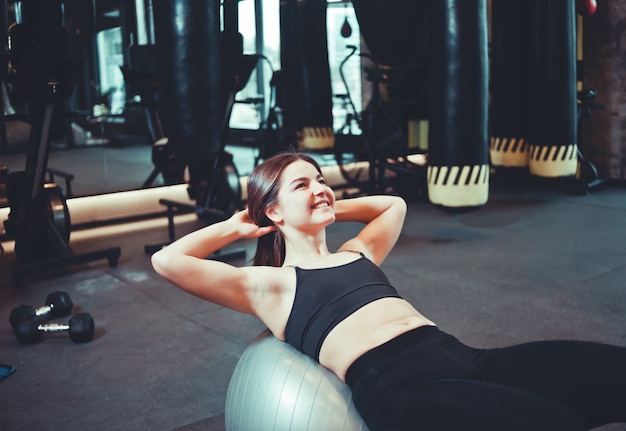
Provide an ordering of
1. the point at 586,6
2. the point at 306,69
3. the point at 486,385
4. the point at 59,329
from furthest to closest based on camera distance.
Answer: the point at 306,69
the point at 586,6
the point at 59,329
the point at 486,385

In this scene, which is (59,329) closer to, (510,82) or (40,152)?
(40,152)

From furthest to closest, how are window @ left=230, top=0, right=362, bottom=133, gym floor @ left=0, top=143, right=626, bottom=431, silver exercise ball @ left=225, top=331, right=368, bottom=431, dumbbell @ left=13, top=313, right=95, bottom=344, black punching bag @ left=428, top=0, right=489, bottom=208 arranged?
window @ left=230, top=0, right=362, bottom=133, black punching bag @ left=428, top=0, right=489, bottom=208, dumbbell @ left=13, top=313, right=95, bottom=344, gym floor @ left=0, top=143, right=626, bottom=431, silver exercise ball @ left=225, top=331, right=368, bottom=431

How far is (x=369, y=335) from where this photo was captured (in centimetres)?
149

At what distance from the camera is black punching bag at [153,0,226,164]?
340 centimetres

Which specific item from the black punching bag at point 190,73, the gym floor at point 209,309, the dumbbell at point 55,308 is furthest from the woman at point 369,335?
the black punching bag at point 190,73

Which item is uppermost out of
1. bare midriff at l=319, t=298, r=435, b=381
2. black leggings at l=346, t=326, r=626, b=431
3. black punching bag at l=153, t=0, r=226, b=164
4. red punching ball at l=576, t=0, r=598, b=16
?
red punching ball at l=576, t=0, r=598, b=16

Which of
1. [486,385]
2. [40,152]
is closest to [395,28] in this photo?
[40,152]

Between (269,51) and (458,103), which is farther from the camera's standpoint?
(269,51)

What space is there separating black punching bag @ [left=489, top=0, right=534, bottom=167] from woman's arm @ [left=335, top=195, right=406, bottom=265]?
4397 millimetres

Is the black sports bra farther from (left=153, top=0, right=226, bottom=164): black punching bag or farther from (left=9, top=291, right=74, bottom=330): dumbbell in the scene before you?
(left=153, top=0, right=226, bottom=164): black punching bag

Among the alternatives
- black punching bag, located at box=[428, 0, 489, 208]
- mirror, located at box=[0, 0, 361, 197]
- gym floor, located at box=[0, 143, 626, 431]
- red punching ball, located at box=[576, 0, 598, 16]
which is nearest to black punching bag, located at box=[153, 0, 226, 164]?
gym floor, located at box=[0, 143, 626, 431]

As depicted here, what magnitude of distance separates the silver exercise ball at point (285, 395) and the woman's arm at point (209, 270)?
14 centimetres

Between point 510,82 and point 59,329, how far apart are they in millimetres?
4635

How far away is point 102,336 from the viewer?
9.43ft
